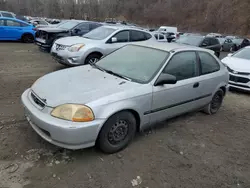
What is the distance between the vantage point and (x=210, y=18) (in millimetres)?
49844

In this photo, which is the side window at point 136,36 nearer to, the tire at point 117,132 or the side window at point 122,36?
the side window at point 122,36

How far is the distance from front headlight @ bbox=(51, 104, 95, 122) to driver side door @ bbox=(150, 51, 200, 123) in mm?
1105

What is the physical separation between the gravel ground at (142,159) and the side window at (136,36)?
4.56m

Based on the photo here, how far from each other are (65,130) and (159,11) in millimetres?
67599

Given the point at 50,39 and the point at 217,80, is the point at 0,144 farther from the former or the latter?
the point at 50,39

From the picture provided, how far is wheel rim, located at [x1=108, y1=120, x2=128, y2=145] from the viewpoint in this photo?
3048 millimetres

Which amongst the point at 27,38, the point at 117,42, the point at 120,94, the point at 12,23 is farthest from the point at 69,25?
the point at 120,94

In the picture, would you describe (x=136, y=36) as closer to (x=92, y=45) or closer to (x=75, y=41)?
(x=92, y=45)

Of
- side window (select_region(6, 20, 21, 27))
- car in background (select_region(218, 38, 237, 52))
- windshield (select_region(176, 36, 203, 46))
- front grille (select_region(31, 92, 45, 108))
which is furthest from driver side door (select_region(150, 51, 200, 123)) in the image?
car in background (select_region(218, 38, 237, 52))

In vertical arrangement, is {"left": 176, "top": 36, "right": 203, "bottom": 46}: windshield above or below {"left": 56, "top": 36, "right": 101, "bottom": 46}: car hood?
below

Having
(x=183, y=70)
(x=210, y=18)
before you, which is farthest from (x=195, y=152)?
(x=210, y=18)

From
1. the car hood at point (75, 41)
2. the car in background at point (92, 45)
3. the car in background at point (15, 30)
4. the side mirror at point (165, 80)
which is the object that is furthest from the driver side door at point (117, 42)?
the car in background at point (15, 30)

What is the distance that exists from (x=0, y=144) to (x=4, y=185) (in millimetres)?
871

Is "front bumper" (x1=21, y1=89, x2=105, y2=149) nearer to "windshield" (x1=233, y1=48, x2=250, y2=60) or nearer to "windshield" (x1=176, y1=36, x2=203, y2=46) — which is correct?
"windshield" (x1=233, y1=48, x2=250, y2=60)
